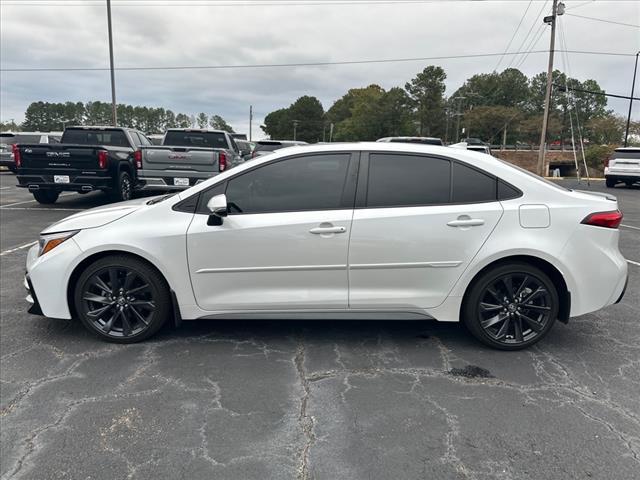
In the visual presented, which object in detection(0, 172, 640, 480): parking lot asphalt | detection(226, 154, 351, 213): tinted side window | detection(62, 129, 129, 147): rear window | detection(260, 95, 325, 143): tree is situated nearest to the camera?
detection(0, 172, 640, 480): parking lot asphalt

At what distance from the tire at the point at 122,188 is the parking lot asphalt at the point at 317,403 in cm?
691

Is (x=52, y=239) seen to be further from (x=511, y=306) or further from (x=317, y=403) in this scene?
(x=511, y=306)

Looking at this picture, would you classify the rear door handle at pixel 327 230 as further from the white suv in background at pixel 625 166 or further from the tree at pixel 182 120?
the tree at pixel 182 120

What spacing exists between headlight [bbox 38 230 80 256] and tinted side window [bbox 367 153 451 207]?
2327 millimetres

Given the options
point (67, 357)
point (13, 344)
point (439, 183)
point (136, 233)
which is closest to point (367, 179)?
point (439, 183)

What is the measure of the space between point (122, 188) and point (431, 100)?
2476 inches

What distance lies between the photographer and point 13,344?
3.73 metres

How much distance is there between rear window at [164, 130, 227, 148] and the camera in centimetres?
1245

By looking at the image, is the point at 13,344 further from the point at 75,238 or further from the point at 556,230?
the point at 556,230

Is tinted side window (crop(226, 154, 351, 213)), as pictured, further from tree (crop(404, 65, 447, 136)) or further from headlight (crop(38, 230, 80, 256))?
tree (crop(404, 65, 447, 136))

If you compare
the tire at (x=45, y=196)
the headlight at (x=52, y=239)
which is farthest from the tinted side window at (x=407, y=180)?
the tire at (x=45, y=196)

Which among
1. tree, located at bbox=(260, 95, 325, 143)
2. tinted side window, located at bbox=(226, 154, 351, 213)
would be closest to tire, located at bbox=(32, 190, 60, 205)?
tinted side window, located at bbox=(226, 154, 351, 213)

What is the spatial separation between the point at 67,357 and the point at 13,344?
0.59 metres

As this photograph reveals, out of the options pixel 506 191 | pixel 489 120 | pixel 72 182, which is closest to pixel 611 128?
pixel 489 120
